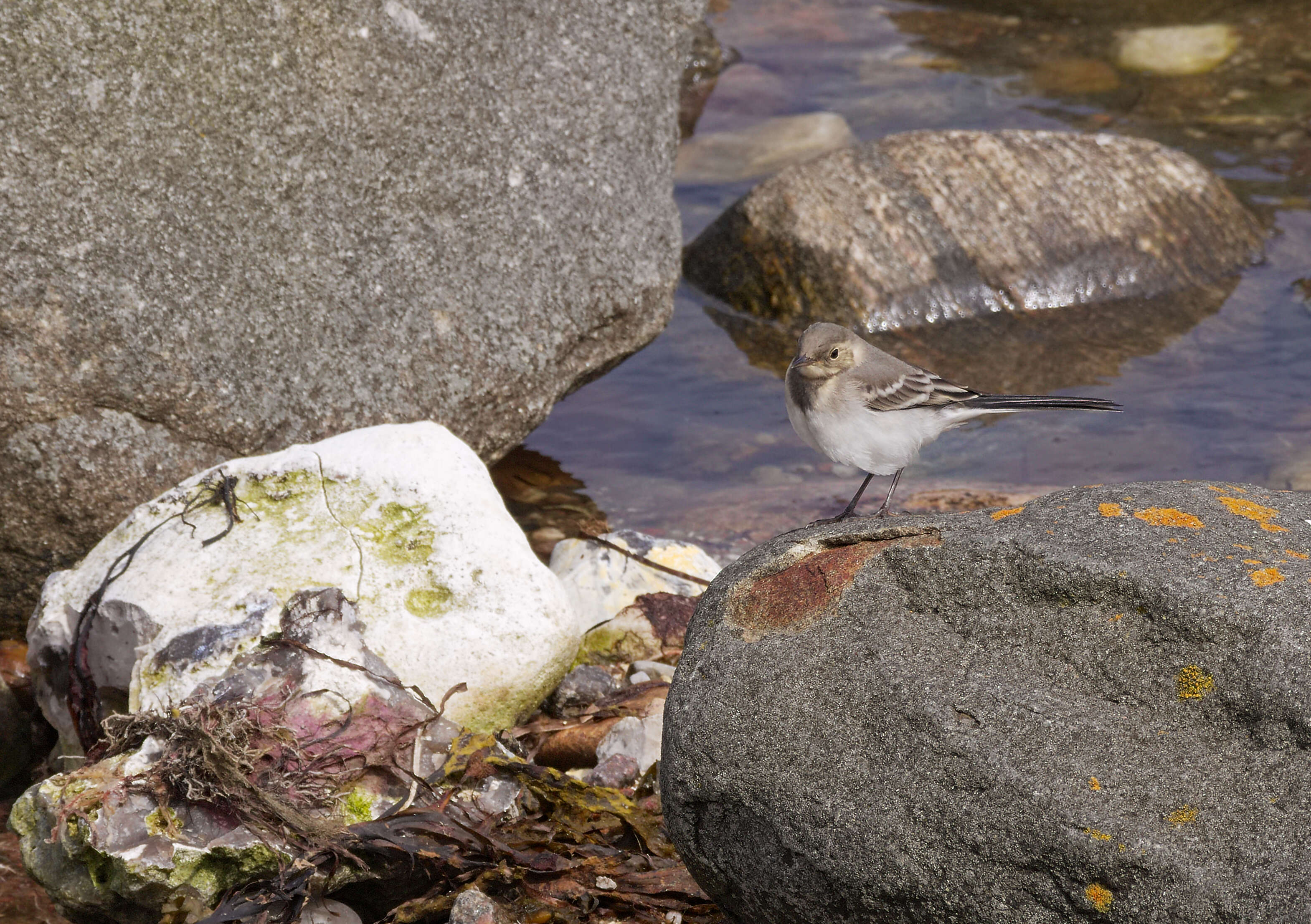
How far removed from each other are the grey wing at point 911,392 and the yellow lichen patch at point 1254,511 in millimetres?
1952

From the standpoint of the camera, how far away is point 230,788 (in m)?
3.53

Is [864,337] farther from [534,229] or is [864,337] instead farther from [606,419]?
[534,229]

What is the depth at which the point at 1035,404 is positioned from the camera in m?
4.79

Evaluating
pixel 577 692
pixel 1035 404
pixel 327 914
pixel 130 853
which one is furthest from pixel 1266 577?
pixel 130 853

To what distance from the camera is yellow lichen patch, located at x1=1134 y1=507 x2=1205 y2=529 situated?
2.95 meters

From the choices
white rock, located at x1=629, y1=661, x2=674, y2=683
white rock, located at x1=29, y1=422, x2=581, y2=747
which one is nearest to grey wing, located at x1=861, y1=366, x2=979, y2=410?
white rock, located at x1=629, y1=661, x2=674, y2=683

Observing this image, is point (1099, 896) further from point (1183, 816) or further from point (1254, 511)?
point (1254, 511)

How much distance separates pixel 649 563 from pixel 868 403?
4.20 feet

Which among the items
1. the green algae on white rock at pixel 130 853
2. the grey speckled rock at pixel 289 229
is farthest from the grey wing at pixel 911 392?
the green algae on white rock at pixel 130 853

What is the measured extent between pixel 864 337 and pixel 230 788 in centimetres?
640

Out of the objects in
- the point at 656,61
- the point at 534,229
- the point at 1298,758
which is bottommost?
the point at 1298,758

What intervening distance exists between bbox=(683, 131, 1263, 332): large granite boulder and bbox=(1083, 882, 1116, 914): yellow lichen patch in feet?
22.0

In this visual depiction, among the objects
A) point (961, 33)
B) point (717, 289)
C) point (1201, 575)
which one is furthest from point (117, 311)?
point (961, 33)

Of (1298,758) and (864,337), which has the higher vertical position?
(1298,758)
